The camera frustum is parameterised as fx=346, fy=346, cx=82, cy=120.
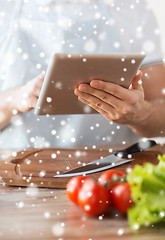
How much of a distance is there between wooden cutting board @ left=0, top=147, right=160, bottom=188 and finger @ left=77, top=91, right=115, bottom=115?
0.13m

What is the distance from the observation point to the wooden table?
0.50m

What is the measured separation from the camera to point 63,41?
1471 millimetres

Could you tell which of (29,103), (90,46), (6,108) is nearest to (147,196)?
(29,103)

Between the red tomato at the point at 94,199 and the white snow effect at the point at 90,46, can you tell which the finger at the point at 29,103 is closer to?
the white snow effect at the point at 90,46

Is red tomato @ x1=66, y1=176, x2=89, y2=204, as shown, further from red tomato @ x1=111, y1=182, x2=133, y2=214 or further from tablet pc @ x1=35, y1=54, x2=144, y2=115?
tablet pc @ x1=35, y1=54, x2=144, y2=115

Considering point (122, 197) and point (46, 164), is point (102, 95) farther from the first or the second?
point (122, 197)

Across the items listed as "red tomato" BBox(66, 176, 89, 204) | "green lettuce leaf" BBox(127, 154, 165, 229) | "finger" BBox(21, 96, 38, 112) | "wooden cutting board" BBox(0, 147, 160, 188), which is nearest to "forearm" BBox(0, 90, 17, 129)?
"finger" BBox(21, 96, 38, 112)

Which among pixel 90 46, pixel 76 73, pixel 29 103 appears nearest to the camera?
pixel 76 73

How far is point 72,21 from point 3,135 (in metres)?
0.56

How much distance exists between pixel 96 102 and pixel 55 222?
51 cm

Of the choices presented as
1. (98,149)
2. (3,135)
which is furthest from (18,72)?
(98,149)

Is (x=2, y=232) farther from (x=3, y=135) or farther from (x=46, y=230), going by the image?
(x=3, y=135)

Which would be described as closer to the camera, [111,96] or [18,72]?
[111,96]

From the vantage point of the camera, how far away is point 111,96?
3.18ft
